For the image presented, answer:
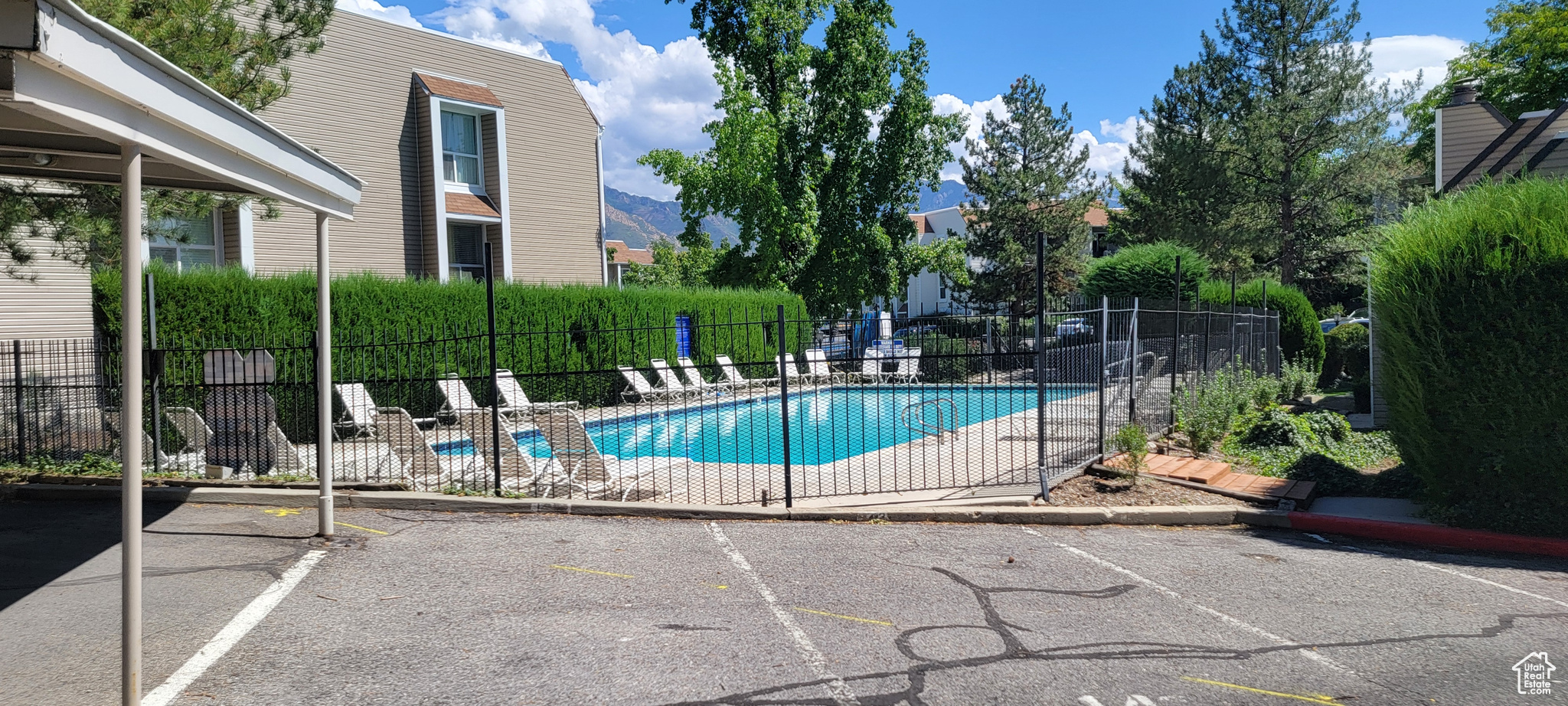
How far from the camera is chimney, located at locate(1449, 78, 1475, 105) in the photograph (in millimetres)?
15992

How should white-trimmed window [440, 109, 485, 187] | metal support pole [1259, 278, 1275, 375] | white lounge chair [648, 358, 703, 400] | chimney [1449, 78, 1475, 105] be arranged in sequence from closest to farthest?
chimney [1449, 78, 1475, 105]
white lounge chair [648, 358, 703, 400]
metal support pole [1259, 278, 1275, 375]
white-trimmed window [440, 109, 485, 187]

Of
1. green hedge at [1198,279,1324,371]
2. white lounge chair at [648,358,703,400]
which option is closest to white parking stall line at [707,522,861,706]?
white lounge chair at [648,358,703,400]

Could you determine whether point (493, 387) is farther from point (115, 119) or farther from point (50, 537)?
point (115, 119)

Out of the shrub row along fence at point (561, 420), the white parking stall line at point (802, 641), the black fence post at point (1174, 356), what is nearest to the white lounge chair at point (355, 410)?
the shrub row along fence at point (561, 420)

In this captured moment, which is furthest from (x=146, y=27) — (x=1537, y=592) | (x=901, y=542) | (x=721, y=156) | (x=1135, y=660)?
(x=721, y=156)

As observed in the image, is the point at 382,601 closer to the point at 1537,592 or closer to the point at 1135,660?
the point at 1135,660

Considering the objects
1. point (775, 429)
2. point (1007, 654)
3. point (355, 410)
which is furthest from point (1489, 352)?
point (355, 410)

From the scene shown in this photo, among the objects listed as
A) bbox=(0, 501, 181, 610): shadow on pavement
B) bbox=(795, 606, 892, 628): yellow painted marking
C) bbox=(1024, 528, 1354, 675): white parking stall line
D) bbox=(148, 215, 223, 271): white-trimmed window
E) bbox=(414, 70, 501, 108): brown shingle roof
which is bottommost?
bbox=(1024, 528, 1354, 675): white parking stall line

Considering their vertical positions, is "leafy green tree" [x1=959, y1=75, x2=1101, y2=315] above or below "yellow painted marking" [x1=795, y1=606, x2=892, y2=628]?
above

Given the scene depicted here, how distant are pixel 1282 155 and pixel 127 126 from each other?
1459 inches

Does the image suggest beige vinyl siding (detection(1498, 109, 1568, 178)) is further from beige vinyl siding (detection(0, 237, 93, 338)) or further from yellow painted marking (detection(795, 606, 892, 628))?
beige vinyl siding (detection(0, 237, 93, 338))

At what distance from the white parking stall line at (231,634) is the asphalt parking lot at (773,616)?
0.03 meters

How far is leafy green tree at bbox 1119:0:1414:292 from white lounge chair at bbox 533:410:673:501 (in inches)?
1185

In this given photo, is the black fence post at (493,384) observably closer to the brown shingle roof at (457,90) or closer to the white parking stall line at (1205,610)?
the white parking stall line at (1205,610)
